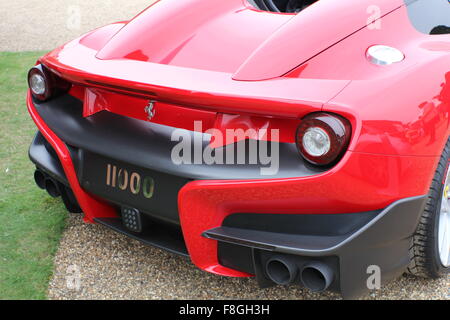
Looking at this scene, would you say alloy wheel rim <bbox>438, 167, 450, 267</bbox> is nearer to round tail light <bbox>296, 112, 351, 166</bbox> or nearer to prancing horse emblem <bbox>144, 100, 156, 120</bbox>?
round tail light <bbox>296, 112, 351, 166</bbox>

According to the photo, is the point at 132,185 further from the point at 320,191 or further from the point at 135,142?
the point at 320,191

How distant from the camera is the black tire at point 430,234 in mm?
2367

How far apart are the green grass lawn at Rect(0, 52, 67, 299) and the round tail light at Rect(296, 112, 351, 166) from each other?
4.71 ft

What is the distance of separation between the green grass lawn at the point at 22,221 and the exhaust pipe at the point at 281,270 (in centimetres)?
111

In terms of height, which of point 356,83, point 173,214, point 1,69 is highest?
point 356,83

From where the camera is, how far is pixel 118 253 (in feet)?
10.1

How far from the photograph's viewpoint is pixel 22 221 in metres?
3.41

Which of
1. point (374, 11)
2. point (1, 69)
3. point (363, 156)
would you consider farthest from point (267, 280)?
point (1, 69)

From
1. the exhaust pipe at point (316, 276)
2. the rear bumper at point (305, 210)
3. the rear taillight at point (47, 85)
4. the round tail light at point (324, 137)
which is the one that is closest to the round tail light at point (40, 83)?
the rear taillight at point (47, 85)

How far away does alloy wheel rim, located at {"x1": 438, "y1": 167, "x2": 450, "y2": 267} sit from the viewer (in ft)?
8.60

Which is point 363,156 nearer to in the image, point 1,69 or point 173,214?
point 173,214

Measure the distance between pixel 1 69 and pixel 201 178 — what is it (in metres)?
4.89

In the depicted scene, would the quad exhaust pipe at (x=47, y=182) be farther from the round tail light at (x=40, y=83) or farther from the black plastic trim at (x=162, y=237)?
the black plastic trim at (x=162, y=237)
